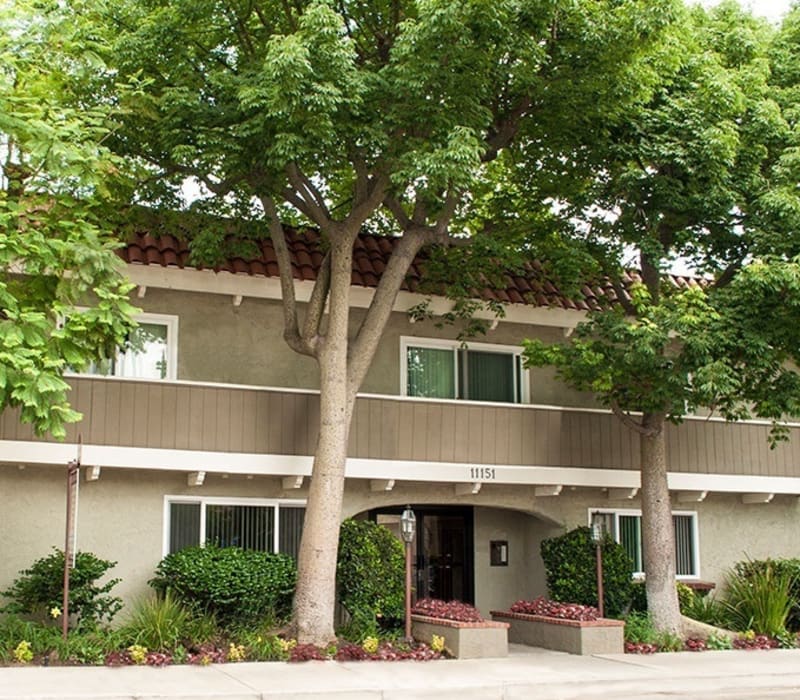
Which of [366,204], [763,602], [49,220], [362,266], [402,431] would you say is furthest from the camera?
[763,602]

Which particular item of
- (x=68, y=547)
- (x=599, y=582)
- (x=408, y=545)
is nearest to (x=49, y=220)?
(x=68, y=547)

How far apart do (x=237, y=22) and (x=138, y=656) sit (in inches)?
356

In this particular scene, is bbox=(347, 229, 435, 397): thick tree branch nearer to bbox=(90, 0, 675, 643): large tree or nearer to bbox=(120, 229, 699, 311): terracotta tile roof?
bbox=(90, 0, 675, 643): large tree

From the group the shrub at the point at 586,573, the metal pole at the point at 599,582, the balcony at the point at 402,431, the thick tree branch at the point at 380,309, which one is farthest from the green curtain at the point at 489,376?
the thick tree branch at the point at 380,309

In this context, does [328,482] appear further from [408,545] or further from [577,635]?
[577,635]

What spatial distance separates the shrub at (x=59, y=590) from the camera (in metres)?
16.6

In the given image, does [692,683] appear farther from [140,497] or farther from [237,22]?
[237,22]

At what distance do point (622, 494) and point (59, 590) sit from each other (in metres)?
10.5

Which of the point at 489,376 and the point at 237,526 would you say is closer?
the point at 237,526

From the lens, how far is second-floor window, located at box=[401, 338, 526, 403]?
830 inches

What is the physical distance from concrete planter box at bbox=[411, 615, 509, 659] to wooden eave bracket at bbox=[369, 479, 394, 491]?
2.78 m

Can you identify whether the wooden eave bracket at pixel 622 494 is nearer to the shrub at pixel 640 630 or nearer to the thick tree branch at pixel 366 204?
the shrub at pixel 640 630

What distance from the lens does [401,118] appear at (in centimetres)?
1619

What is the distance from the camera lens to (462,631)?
16922mm
